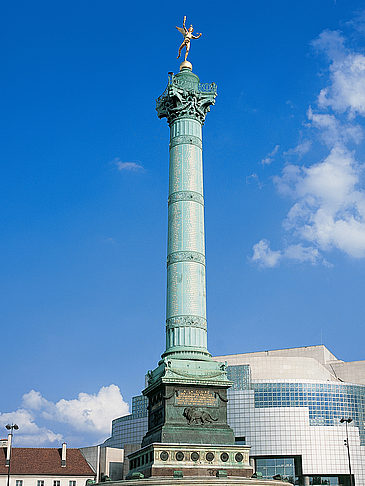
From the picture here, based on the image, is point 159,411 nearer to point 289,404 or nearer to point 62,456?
point 62,456

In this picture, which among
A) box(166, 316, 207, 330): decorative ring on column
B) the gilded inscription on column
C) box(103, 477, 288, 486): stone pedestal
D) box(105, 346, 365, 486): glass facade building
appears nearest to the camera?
box(103, 477, 288, 486): stone pedestal

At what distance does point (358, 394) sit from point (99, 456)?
38728mm

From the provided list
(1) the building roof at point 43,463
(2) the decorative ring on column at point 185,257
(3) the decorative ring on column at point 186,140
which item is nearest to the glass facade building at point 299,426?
(1) the building roof at point 43,463

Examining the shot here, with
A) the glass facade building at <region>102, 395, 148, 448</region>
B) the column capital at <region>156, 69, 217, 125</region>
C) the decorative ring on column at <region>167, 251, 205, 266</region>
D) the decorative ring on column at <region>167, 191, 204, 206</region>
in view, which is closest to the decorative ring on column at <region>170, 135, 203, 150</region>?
the column capital at <region>156, 69, 217, 125</region>

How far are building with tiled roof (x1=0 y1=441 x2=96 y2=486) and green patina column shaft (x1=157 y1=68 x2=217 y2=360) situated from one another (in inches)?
1319

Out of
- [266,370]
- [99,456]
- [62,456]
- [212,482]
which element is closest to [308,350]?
[266,370]

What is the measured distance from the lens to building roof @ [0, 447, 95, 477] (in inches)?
2537

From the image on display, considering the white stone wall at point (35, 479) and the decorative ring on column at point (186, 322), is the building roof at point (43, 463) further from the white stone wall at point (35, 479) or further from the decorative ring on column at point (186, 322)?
the decorative ring on column at point (186, 322)

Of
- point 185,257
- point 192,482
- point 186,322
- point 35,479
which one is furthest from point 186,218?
point 35,479

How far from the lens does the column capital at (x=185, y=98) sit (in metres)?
43.8

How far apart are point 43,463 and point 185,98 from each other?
139 feet

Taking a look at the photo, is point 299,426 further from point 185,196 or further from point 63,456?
point 185,196

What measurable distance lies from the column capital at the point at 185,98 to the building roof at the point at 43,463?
40024 millimetres

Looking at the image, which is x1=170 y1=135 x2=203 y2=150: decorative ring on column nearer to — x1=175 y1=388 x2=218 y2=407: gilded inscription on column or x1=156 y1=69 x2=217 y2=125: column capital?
x1=156 y1=69 x2=217 y2=125: column capital
